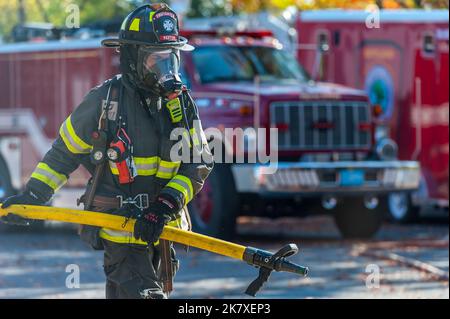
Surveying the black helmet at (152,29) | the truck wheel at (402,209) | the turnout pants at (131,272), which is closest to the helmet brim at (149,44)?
the black helmet at (152,29)

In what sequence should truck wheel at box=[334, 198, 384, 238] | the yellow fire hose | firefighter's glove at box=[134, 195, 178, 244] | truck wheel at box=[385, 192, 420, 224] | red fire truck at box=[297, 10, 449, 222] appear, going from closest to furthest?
firefighter's glove at box=[134, 195, 178, 244] < the yellow fire hose < truck wheel at box=[334, 198, 384, 238] < red fire truck at box=[297, 10, 449, 222] < truck wheel at box=[385, 192, 420, 224]

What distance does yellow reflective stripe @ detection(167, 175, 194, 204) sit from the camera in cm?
601

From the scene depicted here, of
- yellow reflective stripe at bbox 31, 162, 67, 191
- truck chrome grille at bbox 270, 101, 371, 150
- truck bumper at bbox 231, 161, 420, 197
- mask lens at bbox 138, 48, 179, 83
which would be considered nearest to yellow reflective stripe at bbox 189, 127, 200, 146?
mask lens at bbox 138, 48, 179, 83

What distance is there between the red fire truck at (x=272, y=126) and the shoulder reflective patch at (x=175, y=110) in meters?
6.94

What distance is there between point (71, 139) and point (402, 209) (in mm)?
11192

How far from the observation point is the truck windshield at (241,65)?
14180 millimetres

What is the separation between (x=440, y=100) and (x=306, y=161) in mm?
2964

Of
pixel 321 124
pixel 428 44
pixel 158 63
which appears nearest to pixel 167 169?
pixel 158 63

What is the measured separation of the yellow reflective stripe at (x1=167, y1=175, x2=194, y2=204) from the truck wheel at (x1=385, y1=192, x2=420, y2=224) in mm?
10818

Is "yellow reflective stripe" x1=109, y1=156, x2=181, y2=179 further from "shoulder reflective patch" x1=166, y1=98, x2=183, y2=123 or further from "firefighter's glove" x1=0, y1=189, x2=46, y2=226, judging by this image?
"firefighter's glove" x1=0, y1=189, x2=46, y2=226

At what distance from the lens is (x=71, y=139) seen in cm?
614

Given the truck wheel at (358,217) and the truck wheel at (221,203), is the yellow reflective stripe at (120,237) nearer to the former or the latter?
the truck wheel at (221,203)

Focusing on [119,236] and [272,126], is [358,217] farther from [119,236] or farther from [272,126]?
[119,236]

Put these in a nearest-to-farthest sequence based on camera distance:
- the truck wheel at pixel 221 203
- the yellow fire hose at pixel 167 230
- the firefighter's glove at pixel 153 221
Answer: the firefighter's glove at pixel 153 221 → the yellow fire hose at pixel 167 230 → the truck wheel at pixel 221 203
